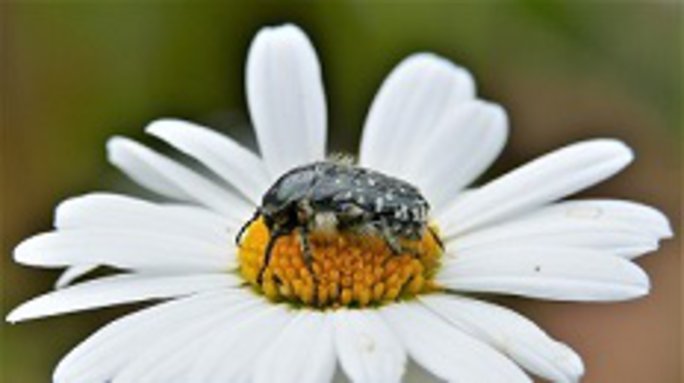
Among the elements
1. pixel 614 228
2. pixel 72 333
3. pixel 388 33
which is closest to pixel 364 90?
pixel 388 33

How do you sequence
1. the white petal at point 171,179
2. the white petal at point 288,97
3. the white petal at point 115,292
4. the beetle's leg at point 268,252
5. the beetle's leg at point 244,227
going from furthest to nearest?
the white petal at point 288,97
the white petal at point 171,179
the beetle's leg at point 244,227
the beetle's leg at point 268,252
the white petal at point 115,292

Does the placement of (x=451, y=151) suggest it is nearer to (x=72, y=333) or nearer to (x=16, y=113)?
(x=72, y=333)

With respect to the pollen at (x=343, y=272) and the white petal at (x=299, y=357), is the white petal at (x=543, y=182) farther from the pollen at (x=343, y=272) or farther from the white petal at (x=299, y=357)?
the white petal at (x=299, y=357)

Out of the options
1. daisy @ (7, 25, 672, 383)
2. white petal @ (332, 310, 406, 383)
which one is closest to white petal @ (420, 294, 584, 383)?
daisy @ (7, 25, 672, 383)

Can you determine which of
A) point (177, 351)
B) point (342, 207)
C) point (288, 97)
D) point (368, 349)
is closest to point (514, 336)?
point (368, 349)

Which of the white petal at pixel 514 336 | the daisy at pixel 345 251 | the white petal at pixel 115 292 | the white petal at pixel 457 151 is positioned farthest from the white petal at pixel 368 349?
the white petal at pixel 457 151

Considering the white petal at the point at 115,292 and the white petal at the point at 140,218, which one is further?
the white petal at the point at 140,218
